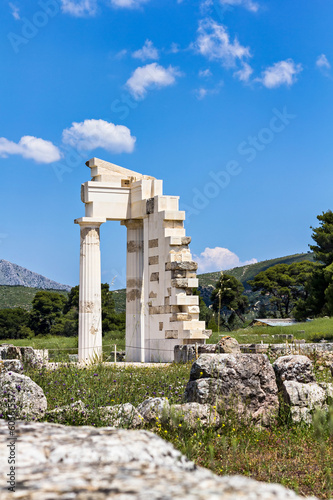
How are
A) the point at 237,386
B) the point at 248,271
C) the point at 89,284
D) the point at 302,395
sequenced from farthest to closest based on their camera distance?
the point at 248,271, the point at 89,284, the point at 302,395, the point at 237,386

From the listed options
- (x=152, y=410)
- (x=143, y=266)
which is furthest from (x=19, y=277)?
(x=152, y=410)

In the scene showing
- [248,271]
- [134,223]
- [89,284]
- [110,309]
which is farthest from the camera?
[248,271]

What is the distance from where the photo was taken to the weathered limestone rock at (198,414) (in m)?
6.68

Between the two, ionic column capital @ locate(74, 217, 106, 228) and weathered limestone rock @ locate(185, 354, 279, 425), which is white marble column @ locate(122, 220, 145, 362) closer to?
ionic column capital @ locate(74, 217, 106, 228)

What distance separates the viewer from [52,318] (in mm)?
50812

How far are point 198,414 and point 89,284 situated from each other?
1244cm

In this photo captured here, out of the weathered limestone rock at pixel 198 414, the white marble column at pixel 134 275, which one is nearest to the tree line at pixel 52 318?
the white marble column at pixel 134 275

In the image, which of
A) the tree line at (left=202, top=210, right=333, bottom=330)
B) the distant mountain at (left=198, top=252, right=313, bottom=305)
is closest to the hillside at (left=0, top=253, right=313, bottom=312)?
the distant mountain at (left=198, top=252, right=313, bottom=305)

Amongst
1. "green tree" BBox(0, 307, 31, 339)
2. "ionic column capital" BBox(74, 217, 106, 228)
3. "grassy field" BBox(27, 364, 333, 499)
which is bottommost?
Result: "grassy field" BBox(27, 364, 333, 499)

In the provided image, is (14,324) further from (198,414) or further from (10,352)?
(198,414)

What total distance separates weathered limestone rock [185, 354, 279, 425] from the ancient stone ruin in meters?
9.54

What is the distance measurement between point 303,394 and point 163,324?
10729 mm

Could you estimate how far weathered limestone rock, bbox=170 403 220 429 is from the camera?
263 inches

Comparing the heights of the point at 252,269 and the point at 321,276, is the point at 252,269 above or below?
above
